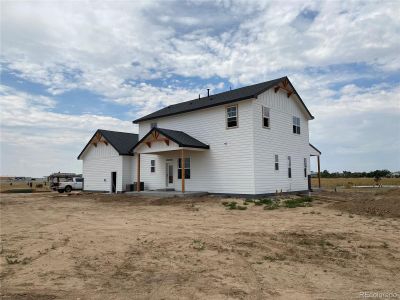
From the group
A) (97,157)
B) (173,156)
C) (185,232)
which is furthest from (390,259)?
(97,157)

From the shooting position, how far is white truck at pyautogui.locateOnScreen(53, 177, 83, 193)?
3491 centimetres

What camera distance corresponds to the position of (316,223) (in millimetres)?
11578

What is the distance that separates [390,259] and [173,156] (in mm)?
19185

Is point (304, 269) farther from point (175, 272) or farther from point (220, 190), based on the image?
point (220, 190)

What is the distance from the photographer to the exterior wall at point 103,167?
28.8 metres

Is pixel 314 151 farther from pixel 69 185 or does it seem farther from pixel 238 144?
pixel 69 185

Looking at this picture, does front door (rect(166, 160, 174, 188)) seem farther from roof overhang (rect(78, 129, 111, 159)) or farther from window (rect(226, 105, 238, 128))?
roof overhang (rect(78, 129, 111, 159))

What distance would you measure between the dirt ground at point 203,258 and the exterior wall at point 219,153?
25.5 feet

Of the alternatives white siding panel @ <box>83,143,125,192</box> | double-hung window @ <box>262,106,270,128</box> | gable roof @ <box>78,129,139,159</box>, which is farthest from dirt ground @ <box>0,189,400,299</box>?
gable roof @ <box>78,129,139,159</box>

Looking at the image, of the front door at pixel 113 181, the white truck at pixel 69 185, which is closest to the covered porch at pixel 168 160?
the front door at pixel 113 181

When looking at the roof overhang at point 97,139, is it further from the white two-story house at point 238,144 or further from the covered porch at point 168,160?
the white two-story house at point 238,144

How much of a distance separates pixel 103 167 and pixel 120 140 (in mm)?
2860

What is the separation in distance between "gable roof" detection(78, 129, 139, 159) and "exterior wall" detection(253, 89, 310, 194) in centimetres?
1246

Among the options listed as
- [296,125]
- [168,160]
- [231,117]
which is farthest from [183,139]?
[296,125]
